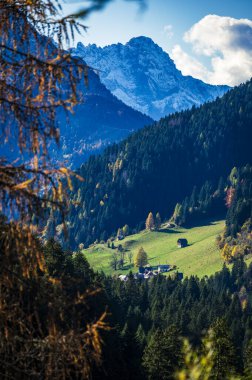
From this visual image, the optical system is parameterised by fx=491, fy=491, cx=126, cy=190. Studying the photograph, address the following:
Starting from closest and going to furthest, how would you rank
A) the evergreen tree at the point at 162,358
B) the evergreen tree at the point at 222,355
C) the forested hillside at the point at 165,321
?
the forested hillside at the point at 165,321 → the evergreen tree at the point at 222,355 → the evergreen tree at the point at 162,358

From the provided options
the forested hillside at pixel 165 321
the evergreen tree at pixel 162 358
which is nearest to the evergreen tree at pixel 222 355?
the forested hillside at pixel 165 321

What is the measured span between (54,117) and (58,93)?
1.96 ft

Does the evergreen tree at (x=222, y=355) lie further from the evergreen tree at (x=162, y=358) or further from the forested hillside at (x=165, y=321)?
the evergreen tree at (x=162, y=358)

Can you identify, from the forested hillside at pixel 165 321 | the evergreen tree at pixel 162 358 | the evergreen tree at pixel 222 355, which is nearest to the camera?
the forested hillside at pixel 165 321

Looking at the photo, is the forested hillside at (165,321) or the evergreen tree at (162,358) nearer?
the forested hillside at (165,321)

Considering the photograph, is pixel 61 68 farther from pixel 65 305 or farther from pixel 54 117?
pixel 65 305

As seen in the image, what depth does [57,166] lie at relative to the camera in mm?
9203

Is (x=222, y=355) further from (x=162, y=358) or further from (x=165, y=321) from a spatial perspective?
(x=165, y=321)

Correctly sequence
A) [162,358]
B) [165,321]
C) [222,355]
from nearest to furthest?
[222,355] < [162,358] < [165,321]

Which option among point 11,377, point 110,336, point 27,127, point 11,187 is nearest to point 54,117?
point 27,127

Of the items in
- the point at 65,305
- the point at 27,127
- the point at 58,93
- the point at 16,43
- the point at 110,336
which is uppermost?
the point at 16,43

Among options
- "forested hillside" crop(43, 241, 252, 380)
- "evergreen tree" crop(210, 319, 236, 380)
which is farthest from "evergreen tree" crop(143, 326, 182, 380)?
"evergreen tree" crop(210, 319, 236, 380)

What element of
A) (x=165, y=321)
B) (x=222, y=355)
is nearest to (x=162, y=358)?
A: (x=222, y=355)

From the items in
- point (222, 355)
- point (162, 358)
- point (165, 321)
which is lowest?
point (165, 321)
